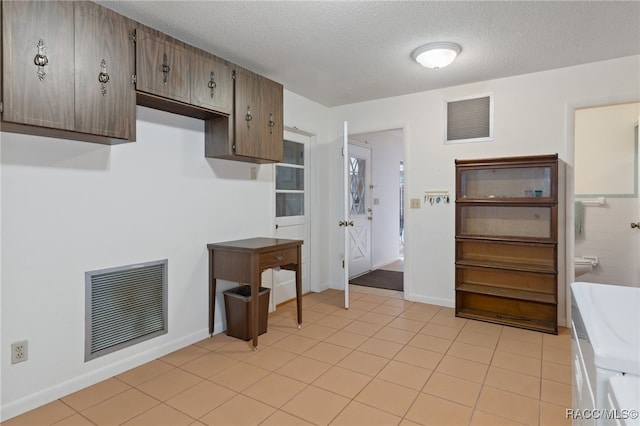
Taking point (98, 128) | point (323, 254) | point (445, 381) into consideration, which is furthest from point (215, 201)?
point (445, 381)

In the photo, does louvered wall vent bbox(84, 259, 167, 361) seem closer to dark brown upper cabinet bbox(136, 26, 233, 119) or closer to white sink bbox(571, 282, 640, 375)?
dark brown upper cabinet bbox(136, 26, 233, 119)

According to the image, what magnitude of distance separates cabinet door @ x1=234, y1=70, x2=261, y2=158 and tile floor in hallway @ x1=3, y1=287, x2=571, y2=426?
5.43 ft

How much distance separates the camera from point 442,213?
3930 mm

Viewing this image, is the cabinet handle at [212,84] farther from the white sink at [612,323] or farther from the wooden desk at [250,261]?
the white sink at [612,323]

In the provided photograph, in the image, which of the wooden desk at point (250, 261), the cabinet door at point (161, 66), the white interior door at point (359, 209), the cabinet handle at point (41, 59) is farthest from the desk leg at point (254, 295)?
the white interior door at point (359, 209)

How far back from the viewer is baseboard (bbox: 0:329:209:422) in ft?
6.44

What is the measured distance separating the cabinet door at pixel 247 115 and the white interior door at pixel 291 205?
0.77 meters

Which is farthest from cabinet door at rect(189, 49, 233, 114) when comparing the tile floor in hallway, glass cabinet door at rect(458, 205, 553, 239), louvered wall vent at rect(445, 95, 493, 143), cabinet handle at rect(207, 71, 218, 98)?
glass cabinet door at rect(458, 205, 553, 239)

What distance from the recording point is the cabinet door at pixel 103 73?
1.97m

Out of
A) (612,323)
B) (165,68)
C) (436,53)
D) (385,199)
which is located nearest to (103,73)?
(165,68)

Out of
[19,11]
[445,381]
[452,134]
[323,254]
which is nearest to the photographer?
[19,11]

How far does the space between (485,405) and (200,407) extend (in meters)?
1.66

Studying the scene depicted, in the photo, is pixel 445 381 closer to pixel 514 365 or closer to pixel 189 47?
pixel 514 365

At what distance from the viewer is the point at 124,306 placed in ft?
8.18
